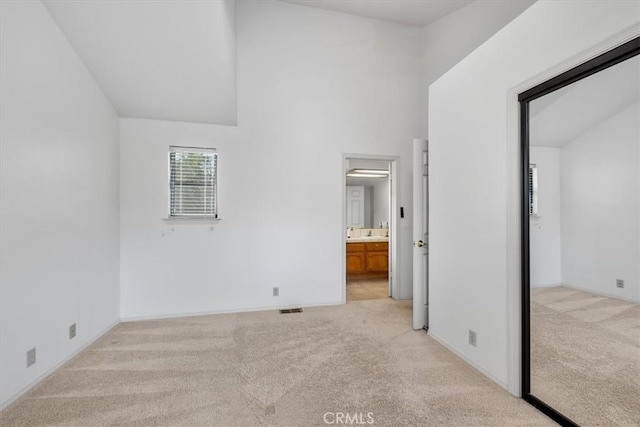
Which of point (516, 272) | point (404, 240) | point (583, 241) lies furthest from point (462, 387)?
point (404, 240)

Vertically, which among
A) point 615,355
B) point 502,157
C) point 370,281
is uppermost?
point 502,157

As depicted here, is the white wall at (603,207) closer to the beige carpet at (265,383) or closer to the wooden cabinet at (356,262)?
the beige carpet at (265,383)

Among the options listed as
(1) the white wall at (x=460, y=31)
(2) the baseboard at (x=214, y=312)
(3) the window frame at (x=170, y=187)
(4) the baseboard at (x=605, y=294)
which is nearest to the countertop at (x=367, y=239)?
(2) the baseboard at (x=214, y=312)

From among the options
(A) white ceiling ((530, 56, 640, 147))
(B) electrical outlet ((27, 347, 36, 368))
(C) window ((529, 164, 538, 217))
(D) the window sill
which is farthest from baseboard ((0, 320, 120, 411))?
(A) white ceiling ((530, 56, 640, 147))

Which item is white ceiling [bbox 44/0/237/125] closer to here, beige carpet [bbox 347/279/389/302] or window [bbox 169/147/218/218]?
window [bbox 169/147/218/218]

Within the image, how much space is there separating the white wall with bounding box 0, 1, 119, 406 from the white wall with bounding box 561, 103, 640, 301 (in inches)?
150

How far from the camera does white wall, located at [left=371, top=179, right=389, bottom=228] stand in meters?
6.02

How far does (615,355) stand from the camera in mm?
1898

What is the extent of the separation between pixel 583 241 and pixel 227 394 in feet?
8.69

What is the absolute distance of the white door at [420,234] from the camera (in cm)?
329

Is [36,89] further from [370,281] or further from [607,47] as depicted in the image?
[370,281]

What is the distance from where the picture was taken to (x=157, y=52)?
2852 mm

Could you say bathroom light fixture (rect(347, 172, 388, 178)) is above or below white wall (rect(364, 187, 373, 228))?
above

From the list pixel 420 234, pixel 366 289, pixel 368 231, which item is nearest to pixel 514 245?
pixel 420 234
